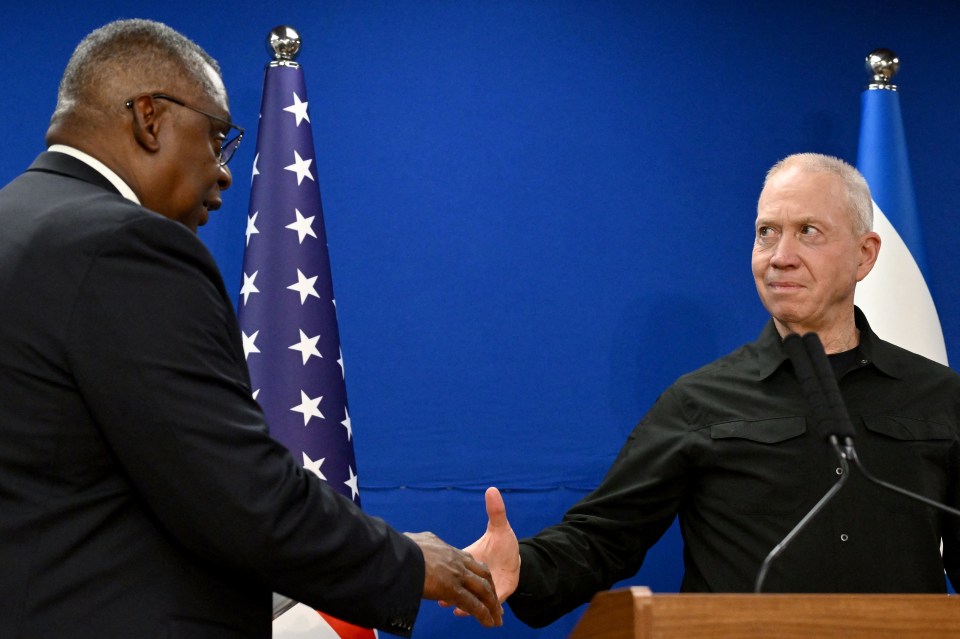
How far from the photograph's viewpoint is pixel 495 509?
7.55 feet

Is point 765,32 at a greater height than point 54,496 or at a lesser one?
greater

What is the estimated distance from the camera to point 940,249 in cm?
370

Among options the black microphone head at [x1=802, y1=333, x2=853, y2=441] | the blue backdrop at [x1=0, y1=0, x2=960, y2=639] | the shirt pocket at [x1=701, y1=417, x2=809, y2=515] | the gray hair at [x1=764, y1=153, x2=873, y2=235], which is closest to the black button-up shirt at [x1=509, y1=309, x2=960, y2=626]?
the shirt pocket at [x1=701, y1=417, x2=809, y2=515]

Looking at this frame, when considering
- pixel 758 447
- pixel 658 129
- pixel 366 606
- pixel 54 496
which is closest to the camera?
pixel 54 496

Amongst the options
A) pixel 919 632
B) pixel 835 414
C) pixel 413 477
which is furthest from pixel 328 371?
pixel 919 632

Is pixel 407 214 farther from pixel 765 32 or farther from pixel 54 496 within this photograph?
pixel 54 496

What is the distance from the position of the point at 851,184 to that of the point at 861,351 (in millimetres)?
386

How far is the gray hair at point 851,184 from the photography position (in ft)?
8.75

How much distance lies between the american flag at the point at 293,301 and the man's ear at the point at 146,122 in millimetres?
1098

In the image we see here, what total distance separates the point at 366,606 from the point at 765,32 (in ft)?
8.71

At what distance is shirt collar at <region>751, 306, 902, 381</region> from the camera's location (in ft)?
8.54

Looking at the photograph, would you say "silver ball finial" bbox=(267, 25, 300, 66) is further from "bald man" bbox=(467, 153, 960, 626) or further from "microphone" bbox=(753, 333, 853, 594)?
"microphone" bbox=(753, 333, 853, 594)

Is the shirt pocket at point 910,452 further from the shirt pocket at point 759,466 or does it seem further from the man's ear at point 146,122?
the man's ear at point 146,122

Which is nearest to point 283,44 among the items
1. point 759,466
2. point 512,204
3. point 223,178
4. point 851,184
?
point 512,204
